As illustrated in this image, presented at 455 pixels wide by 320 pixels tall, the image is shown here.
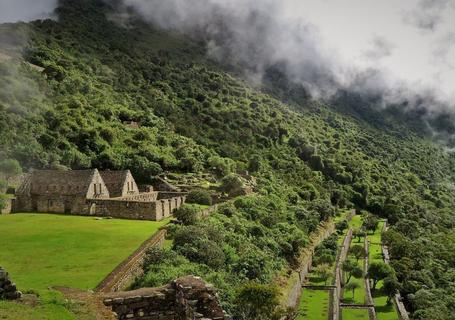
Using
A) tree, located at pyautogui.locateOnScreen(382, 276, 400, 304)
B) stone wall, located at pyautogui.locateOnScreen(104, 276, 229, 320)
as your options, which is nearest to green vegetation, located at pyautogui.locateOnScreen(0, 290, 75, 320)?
stone wall, located at pyautogui.locateOnScreen(104, 276, 229, 320)

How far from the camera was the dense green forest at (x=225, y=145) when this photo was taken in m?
42.1

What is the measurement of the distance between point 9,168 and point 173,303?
37.7 meters

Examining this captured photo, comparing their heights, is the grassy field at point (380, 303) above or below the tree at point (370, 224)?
below

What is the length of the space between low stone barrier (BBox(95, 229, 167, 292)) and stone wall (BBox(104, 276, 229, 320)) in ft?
19.6

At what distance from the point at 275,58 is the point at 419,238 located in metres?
125

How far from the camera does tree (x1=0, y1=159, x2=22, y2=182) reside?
146 feet

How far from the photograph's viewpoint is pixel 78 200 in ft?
124

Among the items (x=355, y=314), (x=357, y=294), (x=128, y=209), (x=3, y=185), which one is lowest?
(x=355, y=314)

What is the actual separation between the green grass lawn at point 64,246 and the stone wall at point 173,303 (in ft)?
20.4

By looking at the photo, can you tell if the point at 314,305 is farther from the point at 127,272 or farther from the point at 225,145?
the point at 225,145

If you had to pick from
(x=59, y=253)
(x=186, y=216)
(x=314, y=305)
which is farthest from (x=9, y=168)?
(x=314, y=305)

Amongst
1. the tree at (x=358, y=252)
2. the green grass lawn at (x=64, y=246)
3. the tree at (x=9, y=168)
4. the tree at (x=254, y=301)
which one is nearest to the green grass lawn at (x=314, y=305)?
the tree at (x=254, y=301)

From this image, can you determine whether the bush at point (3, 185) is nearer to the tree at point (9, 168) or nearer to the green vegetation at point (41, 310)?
the tree at point (9, 168)

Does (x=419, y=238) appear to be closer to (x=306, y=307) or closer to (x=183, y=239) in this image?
(x=306, y=307)
